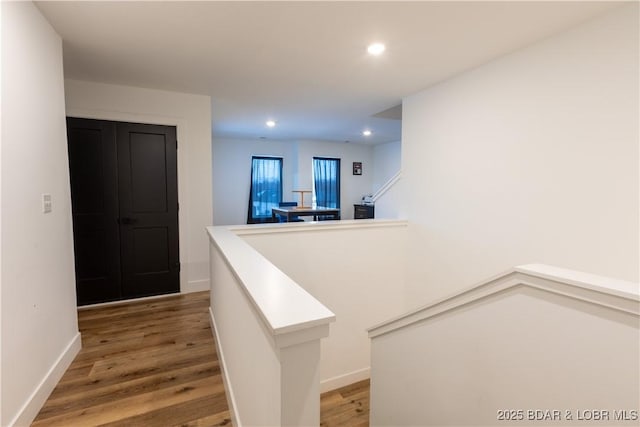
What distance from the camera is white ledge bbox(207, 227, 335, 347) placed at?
867 mm

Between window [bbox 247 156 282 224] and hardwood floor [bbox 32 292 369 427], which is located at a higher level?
window [bbox 247 156 282 224]

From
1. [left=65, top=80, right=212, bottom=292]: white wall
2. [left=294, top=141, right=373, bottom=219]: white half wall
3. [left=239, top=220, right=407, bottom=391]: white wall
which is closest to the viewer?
[left=239, top=220, right=407, bottom=391]: white wall

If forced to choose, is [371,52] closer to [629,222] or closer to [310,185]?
[629,222]

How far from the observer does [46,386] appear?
1.98 metres

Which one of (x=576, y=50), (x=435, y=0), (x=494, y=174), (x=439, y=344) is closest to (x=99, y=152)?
(x=435, y=0)

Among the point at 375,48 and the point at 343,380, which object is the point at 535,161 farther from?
the point at 343,380

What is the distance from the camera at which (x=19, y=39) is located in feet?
5.78

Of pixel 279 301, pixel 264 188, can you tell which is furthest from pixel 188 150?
pixel 264 188

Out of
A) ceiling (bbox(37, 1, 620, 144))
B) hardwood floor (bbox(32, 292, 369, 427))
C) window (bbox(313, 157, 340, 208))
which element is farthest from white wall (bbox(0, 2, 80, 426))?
window (bbox(313, 157, 340, 208))

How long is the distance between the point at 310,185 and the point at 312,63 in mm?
5023

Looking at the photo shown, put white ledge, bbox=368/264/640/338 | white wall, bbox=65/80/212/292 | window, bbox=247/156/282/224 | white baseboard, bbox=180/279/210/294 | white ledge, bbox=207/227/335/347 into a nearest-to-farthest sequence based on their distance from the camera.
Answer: white ledge, bbox=207/227/335/347 → white ledge, bbox=368/264/640/338 → white wall, bbox=65/80/212/292 → white baseboard, bbox=180/279/210/294 → window, bbox=247/156/282/224

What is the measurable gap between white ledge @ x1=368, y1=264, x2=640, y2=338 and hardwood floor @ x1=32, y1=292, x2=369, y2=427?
5.11 feet

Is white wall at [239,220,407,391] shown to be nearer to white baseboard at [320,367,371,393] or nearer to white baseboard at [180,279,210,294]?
white baseboard at [320,367,371,393]

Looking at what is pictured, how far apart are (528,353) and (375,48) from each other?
7.70 ft
